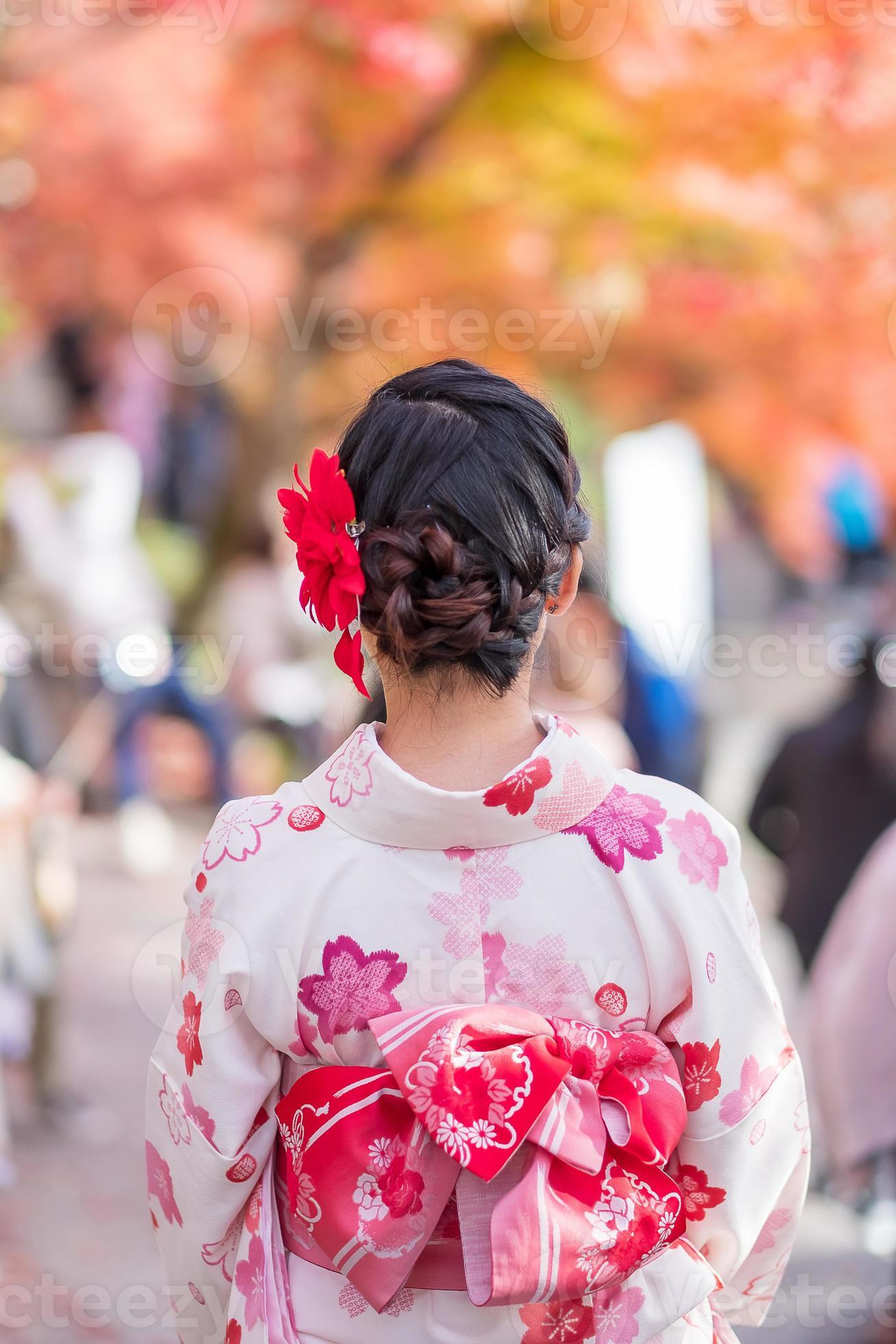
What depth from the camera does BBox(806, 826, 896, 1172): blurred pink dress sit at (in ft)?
10.2

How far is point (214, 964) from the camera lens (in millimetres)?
1371

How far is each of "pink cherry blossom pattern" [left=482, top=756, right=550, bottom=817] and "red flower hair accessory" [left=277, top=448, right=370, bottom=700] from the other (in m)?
0.20

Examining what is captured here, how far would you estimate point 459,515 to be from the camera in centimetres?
128

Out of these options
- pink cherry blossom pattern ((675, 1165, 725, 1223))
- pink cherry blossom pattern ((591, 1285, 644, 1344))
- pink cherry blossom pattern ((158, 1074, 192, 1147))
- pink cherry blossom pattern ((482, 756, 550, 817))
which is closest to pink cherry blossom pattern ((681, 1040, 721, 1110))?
pink cherry blossom pattern ((675, 1165, 725, 1223))

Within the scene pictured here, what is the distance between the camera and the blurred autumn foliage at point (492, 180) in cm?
557

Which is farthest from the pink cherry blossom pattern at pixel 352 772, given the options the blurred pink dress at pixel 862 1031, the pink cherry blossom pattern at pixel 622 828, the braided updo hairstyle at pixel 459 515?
the blurred pink dress at pixel 862 1031

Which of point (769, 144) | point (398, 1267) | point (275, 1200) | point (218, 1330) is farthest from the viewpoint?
point (769, 144)

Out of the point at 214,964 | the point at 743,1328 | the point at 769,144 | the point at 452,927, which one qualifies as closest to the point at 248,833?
the point at 214,964

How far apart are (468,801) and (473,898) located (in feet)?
0.38

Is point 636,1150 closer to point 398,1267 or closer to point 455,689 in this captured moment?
point 398,1267

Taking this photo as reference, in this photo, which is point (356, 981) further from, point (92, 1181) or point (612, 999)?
point (92, 1181)

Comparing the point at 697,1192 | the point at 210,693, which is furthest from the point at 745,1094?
the point at 210,693

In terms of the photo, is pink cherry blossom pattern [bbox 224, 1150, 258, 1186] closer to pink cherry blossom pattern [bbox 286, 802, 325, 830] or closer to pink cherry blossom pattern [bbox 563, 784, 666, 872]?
pink cherry blossom pattern [bbox 286, 802, 325, 830]

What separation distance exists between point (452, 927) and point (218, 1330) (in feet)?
2.30
